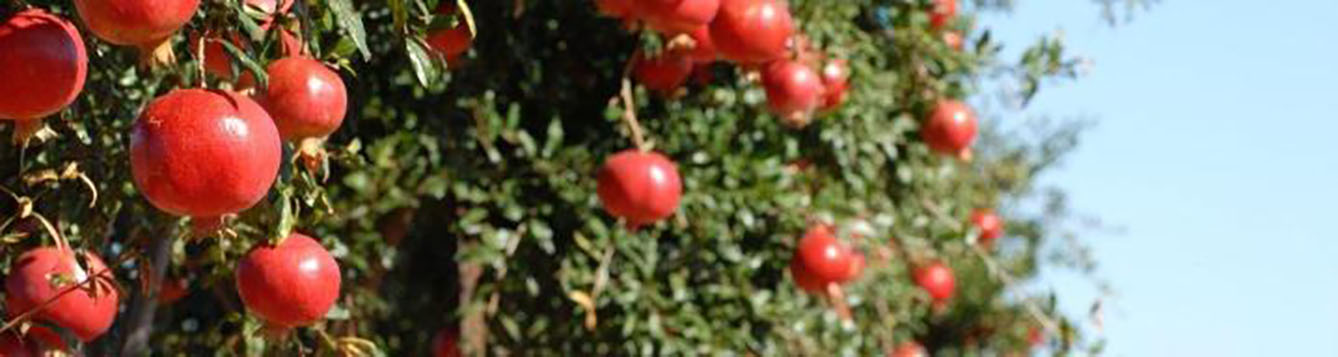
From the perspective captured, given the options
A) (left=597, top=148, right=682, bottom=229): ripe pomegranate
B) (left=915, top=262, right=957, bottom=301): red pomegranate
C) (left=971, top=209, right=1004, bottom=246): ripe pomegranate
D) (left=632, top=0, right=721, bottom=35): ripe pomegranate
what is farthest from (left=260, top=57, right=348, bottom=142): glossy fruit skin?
(left=971, top=209, right=1004, bottom=246): ripe pomegranate

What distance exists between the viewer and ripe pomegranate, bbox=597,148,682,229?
2.79 m

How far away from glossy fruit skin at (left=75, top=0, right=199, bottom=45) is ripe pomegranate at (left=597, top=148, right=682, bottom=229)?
1.48 m

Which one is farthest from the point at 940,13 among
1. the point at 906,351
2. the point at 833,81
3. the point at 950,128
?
the point at 906,351

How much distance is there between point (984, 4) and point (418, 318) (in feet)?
5.06

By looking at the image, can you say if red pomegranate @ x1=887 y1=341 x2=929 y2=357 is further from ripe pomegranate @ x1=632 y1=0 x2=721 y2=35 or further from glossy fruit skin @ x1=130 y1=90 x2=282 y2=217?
glossy fruit skin @ x1=130 y1=90 x2=282 y2=217

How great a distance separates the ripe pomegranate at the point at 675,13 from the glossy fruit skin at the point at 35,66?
1091 millimetres

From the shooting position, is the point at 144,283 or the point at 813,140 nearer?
the point at 144,283

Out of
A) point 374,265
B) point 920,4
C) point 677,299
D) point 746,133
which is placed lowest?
point 374,265

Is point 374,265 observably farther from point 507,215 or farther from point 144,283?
point 144,283

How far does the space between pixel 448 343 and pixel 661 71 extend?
0.70 meters

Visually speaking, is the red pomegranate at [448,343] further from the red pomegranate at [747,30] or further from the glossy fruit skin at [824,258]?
the red pomegranate at [747,30]

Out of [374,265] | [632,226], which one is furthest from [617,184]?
[374,265]

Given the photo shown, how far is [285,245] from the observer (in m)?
1.67

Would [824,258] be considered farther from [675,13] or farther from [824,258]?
[675,13]
